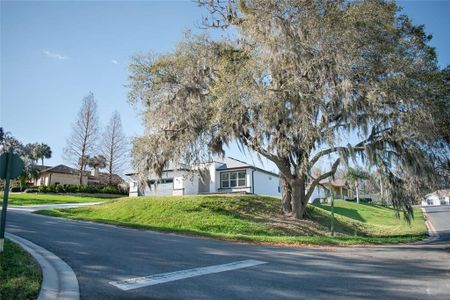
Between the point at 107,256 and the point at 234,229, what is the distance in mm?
9552

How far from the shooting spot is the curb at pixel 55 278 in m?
5.18

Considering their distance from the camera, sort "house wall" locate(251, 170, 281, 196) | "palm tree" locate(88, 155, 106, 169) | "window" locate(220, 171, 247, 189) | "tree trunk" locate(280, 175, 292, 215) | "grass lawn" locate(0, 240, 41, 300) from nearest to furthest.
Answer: "grass lawn" locate(0, 240, 41, 300)
"tree trunk" locate(280, 175, 292, 215)
"window" locate(220, 171, 247, 189)
"house wall" locate(251, 170, 281, 196)
"palm tree" locate(88, 155, 106, 169)

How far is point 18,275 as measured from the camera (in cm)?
586

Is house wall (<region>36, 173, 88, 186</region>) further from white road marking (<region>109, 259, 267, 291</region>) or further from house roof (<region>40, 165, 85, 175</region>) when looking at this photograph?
white road marking (<region>109, 259, 267, 291</region>)

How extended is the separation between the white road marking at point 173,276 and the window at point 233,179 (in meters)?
26.2

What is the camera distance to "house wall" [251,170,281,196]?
3488 centimetres

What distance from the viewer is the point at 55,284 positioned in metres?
5.71

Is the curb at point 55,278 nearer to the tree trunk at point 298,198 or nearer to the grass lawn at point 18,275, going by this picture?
the grass lawn at point 18,275

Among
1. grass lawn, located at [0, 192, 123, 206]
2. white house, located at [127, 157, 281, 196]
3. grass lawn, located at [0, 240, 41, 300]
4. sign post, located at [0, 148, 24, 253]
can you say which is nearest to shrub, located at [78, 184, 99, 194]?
grass lawn, located at [0, 192, 123, 206]

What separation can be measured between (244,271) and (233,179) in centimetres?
2783

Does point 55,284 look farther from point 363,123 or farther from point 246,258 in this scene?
point 363,123

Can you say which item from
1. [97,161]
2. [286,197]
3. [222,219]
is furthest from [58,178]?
[286,197]

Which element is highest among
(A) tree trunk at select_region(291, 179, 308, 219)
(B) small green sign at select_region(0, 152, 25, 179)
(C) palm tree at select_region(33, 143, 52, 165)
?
(C) palm tree at select_region(33, 143, 52, 165)

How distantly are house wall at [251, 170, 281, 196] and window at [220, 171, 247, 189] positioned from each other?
48.9 inches
